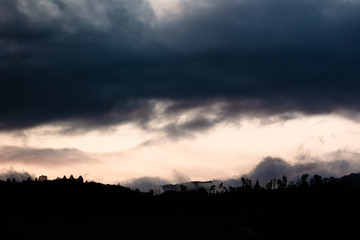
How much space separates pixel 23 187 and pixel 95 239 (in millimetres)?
7201

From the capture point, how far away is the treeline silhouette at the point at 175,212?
800 inches

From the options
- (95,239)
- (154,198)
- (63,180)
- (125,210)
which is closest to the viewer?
(95,239)

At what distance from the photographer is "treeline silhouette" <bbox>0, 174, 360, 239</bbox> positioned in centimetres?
2033

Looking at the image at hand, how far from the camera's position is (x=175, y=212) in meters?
23.1

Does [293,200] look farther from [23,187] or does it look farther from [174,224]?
[23,187]

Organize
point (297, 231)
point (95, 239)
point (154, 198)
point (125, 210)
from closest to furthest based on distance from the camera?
point (95, 239), point (297, 231), point (125, 210), point (154, 198)

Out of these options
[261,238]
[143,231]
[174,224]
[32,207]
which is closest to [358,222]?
[261,238]

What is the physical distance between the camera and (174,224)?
21234mm

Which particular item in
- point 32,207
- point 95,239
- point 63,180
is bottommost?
point 95,239

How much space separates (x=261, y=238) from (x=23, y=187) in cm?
1334

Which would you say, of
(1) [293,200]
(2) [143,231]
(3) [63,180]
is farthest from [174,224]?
(3) [63,180]

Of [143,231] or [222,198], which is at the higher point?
[222,198]

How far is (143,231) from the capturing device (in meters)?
20.4

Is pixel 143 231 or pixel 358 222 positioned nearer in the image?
pixel 143 231
